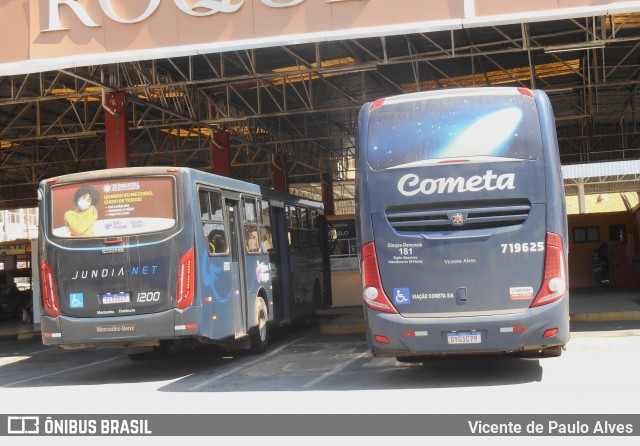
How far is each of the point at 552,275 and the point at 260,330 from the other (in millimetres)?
6639

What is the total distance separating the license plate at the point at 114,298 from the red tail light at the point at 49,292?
736 millimetres

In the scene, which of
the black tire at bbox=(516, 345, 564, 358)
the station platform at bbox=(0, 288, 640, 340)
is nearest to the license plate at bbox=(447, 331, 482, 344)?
the black tire at bbox=(516, 345, 564, 358)

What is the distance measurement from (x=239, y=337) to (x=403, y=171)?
502cm

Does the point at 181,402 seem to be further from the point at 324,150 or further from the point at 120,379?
the point at 324,150

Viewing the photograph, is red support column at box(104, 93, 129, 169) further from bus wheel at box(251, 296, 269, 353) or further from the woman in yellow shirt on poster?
the woman in yellow shirt on poster

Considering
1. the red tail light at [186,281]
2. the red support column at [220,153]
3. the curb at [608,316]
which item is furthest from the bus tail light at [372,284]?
the red support column at [220,153]

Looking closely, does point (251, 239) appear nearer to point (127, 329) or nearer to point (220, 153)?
point (127, 329)

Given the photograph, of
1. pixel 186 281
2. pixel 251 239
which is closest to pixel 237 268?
pixel 251 239

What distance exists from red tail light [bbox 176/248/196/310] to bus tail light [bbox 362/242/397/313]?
9.65ft

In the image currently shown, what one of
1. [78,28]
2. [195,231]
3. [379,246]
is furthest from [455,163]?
[78,28]

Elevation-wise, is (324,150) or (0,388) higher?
(324,150)

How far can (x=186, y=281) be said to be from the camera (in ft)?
38.9

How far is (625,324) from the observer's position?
16297mm
